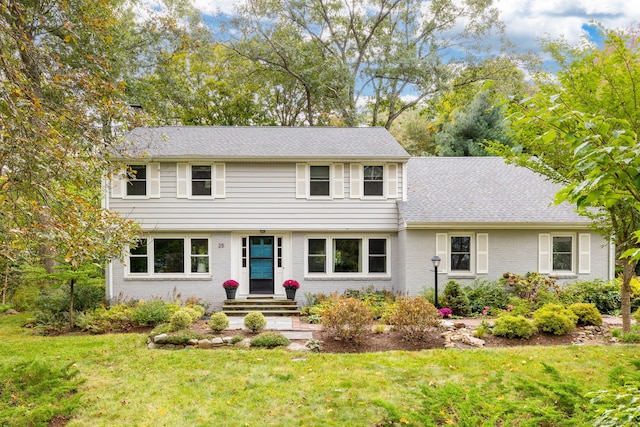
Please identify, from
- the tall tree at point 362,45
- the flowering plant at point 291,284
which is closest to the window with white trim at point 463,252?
the flowering plant at point 291,284

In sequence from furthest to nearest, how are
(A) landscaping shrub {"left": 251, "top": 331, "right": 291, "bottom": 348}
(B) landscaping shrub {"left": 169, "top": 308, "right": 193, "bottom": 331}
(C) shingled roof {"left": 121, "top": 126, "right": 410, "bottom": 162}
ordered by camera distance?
(C) shingled roof {"left": 121, "top": 126, "right": 410, "bottom": 162}
(B) landscaping shrub {"left": 169, "top": 308, "right": 193, "bottom": 331}
(A) landscaping shrub {"left": 251, "top": 331, "right": 291, "bottom": 348}

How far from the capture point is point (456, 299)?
12.3 meters

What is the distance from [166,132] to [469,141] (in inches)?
679

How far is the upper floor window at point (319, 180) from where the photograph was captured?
1384cm

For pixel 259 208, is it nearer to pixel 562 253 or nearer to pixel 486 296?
pixel 486 296

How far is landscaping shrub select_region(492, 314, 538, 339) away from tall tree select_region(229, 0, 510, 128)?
15.3 meters

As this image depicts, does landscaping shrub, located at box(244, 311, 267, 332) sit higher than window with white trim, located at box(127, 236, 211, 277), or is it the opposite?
window with white trim, located at box(127, 236, 211, 277)

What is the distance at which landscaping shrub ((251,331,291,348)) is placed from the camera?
877 centimetres

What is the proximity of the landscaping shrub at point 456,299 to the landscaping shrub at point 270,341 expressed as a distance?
223 inches

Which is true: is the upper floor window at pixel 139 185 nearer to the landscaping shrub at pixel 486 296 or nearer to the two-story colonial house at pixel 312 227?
the two-story colonial house at pixel 312 227

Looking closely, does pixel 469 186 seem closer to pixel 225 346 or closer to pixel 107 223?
pixel 225 346

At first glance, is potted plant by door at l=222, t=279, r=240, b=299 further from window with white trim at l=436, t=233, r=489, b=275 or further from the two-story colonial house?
window with white trim at l=436, t=233, r=489, b=275

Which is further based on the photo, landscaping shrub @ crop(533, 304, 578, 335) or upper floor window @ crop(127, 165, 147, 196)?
upper floor window @ crop(127, 165, 147, 196)

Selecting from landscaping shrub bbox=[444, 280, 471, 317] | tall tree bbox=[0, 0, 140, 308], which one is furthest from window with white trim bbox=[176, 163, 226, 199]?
landscaping shrub bbox=[444, 280, 471, 317]
